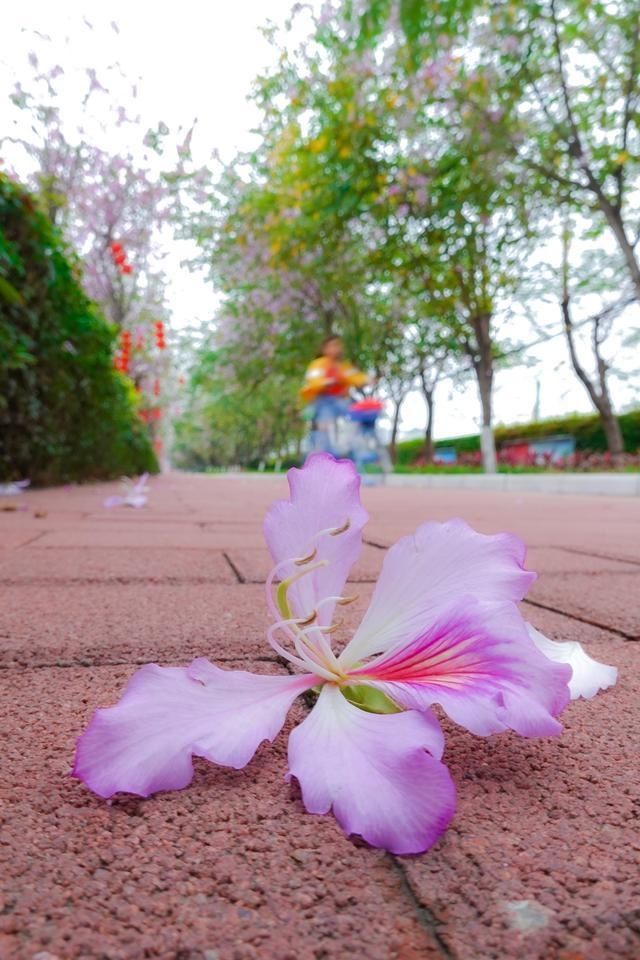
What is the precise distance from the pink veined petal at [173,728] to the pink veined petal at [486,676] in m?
0.11

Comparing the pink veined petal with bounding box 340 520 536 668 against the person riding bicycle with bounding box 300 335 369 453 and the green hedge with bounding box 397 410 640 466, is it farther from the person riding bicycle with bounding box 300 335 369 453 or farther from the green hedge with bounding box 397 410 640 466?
the green hedge with bounding box 397 410 640 466

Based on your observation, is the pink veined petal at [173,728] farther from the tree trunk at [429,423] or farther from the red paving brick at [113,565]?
the tree trunk at [429,423]

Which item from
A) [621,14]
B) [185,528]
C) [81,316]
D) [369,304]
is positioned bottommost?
[185,528]

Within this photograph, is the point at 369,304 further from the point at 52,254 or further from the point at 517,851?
the point at 517,851

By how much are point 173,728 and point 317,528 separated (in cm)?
21

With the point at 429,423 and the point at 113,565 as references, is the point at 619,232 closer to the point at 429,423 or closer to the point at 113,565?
the point at 113,565

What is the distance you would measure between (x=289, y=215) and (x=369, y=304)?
25.2ft

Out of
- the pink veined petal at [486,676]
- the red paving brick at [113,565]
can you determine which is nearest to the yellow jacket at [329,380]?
the red paving brick at [113,565]

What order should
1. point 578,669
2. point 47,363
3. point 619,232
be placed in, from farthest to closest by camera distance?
point 619,232, point 47,363, point 578,669

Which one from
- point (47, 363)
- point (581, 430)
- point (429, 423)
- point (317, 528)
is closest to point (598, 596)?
point (317, 528)

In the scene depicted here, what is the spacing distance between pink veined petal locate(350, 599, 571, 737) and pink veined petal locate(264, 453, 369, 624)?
0.34 feet

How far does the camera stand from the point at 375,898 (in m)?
0.43

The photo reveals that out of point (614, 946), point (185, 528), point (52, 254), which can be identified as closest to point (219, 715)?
point (614, 946)

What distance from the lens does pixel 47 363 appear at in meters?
5.74
